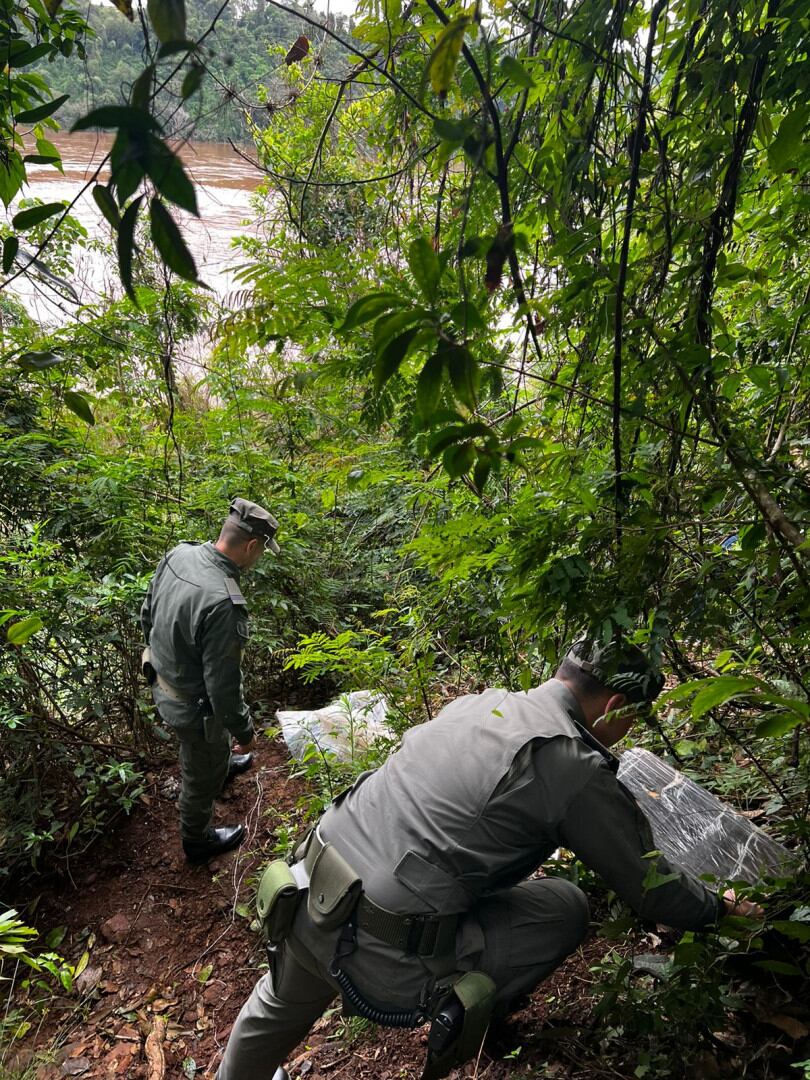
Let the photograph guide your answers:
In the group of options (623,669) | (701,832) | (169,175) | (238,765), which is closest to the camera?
(169,175)

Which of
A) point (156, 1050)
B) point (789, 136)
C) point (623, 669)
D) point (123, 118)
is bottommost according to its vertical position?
point (156, 1050)

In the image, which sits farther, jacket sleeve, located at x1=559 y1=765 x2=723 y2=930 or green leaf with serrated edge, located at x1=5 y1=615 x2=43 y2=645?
jacket sleeve, located at x1=559 y1=765 x2=723 y2=930

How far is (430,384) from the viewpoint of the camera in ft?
2.99

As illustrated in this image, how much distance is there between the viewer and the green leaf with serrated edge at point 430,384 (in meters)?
0.89

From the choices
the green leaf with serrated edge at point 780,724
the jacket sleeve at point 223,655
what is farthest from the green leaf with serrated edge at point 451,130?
the jacket sleeve at point 223,655

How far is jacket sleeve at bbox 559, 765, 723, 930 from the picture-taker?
1.80 m

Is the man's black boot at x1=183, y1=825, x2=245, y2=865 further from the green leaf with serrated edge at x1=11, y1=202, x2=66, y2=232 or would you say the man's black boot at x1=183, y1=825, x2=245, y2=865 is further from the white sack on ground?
the green leaf with serrated edge at x1=11, y1=202, x2=66, y2=232

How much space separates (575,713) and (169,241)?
1.76 meters

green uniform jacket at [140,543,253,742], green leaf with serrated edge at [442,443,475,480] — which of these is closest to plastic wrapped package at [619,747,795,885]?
green leaf with serrated edge at [442,443,475,480]

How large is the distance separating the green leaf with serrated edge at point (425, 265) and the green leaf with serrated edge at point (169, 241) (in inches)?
12.1

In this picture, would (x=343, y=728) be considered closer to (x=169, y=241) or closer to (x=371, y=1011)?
(x=371, y=1011)

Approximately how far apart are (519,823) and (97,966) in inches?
101

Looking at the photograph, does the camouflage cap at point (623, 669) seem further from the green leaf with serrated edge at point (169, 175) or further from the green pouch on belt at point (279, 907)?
the green leaf with serrated edge at point (169, 175)

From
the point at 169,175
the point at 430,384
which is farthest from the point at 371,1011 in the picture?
the point at 169,175
